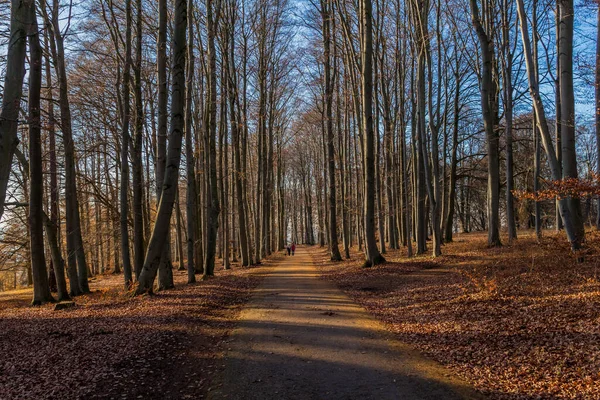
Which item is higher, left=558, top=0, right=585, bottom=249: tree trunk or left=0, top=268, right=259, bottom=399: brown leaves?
left=558, top=0, right=585, bottom=249: tree trunk

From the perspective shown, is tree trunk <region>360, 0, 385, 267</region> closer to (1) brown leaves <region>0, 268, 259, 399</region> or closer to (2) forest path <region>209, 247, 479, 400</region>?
(2) forest path <region>209, 247, 479, 400</region>

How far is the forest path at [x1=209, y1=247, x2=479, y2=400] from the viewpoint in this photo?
461 cm

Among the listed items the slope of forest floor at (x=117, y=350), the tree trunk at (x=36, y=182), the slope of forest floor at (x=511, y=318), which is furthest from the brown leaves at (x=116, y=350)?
the slope of forest floor at (x=511, y=318)

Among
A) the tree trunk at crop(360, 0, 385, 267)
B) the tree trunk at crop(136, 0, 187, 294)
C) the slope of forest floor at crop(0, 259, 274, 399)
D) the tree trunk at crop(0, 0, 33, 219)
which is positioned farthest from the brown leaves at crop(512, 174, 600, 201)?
the tree trunk at crop(0, 0, 33, 219)

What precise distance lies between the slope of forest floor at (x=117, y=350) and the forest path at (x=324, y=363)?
0.42 metres

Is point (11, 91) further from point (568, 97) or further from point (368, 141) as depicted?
point (368, 141)

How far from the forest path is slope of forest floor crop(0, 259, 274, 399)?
1.38ft

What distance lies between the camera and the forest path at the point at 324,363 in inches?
181

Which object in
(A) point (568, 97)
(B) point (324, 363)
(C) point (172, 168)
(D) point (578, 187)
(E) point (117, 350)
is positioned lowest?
(B) point (324, 363)

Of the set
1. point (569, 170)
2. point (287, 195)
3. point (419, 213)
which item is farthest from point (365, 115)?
point (287, 195)

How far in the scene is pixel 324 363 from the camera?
5.56 metres


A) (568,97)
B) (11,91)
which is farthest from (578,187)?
(11,91)

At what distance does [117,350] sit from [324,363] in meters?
3.15

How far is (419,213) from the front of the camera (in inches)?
735
